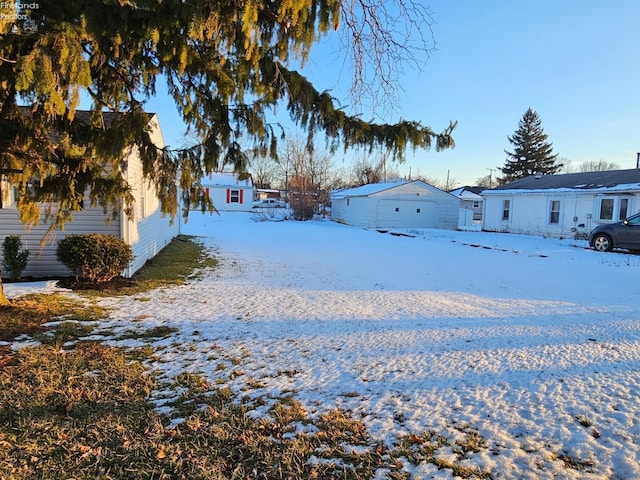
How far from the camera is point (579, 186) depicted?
64.4ft

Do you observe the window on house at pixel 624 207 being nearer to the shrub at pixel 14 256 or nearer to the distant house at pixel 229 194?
the shrub at pixel 14 256

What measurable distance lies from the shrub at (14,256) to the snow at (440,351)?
9.63 feet

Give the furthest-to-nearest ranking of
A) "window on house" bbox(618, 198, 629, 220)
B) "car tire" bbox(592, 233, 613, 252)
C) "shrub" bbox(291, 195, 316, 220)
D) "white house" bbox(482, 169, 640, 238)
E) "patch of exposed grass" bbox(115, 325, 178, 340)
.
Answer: "shrub" bbox(291, 195, 316, 220), "white house" bbox(482, 169, 640, 238), "window on house" bbox(618, 198, 629, 220), "car tire" bbox(592, 233, 613, 252), "patch of exposed grass" bbox(115, 325, 178, 340)

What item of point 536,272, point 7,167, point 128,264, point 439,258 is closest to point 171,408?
point 7,167

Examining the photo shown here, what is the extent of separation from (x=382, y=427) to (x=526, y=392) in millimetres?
1439

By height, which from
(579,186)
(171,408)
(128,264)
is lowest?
(171,408)

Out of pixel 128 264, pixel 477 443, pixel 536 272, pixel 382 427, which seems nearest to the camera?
pixel 477 443

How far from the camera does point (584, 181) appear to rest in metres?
20.6

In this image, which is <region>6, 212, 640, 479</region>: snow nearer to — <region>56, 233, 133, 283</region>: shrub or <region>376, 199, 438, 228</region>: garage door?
<region>56, 233, 133, 283</region>: shrub

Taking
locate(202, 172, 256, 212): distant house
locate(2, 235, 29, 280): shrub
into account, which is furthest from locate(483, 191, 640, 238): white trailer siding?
locate(202, 172, 256, 212): distant house

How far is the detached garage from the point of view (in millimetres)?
27500

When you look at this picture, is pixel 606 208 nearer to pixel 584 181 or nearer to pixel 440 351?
pixel 584 181

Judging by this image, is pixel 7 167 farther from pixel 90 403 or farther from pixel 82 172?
pixel 90 403

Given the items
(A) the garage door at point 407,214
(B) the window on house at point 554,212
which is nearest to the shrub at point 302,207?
(A) the garage door at point 407,214
